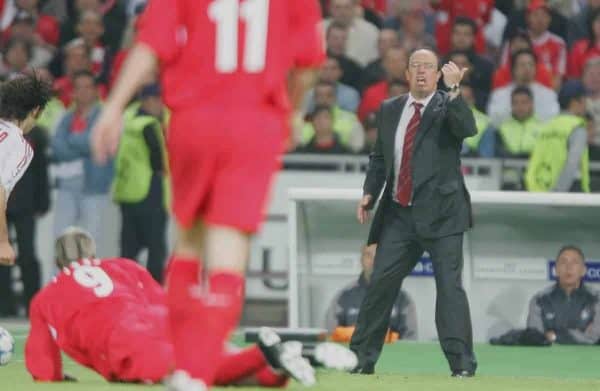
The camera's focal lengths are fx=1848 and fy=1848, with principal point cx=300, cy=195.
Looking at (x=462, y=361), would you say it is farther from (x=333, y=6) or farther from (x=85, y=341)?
(x=333, y=6)

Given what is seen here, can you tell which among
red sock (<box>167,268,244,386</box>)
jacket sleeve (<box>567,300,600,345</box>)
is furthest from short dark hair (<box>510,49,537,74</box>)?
red sock (<box>167,268,244,386</box>)

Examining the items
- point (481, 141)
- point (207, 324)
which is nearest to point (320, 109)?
point (481, 141)

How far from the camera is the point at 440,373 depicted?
12586mm

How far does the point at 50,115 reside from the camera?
60.5 feet

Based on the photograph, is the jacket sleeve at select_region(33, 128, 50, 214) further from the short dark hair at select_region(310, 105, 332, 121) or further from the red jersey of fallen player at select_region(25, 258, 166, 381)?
the red jersey of fallen player at select_region(25, 258, 166, 381)

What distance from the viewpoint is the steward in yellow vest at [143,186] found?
17.8 meters

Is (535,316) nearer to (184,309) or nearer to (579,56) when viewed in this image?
(579,56)

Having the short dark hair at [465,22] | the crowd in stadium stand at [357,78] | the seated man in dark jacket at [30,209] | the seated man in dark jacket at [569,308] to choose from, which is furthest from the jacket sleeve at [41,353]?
the short dark hair at [465,22]

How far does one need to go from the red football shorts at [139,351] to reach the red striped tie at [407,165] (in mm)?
2690

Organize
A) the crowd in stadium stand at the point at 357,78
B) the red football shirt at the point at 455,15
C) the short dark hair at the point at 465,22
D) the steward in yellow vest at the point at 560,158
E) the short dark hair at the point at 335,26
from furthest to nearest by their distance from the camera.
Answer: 1. the red football shirt at the point at 455,15
2. the short dark hair at the point at 335,26
3. the short dark hair at the point at 465,22
4. the crowd in stadium stand at the point at 357,78
5. the steward in yellow vest at the point at 560,158

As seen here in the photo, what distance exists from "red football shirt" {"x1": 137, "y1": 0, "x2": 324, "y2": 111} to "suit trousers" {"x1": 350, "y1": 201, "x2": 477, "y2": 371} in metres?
4.53

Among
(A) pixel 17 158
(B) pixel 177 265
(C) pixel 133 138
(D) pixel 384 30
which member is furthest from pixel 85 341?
(D) pixel 384 30

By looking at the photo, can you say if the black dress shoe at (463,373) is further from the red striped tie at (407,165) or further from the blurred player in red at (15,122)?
the blurred player in red at (15,122)

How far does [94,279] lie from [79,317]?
27 centimetres
